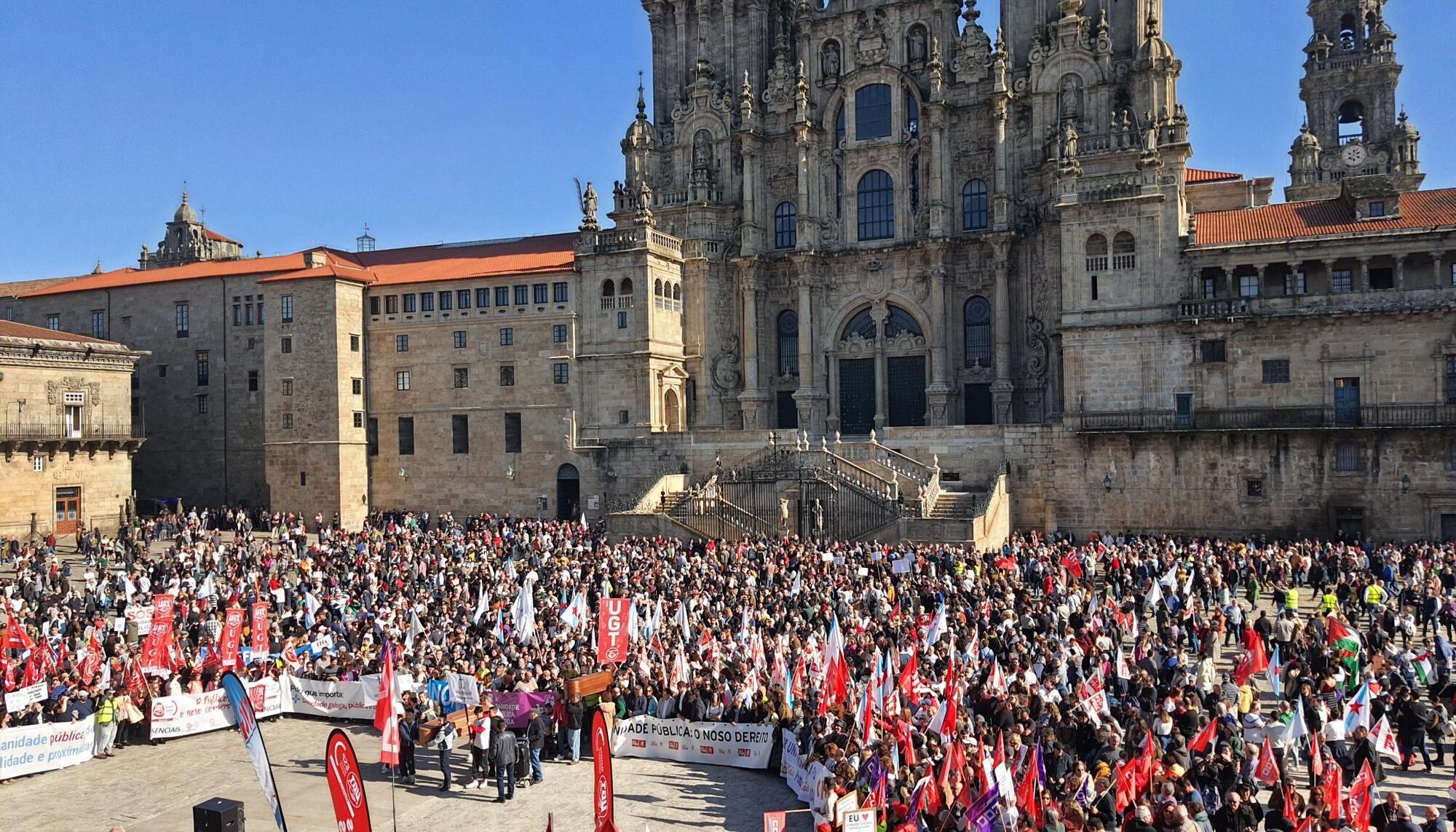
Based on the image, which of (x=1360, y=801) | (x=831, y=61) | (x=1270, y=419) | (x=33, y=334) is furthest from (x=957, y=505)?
(x=33, y=334)

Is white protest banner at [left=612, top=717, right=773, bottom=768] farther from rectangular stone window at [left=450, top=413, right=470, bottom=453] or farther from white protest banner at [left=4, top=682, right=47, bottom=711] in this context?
rectangular stone window at [left=450, top=413, right=470, bottom=453]

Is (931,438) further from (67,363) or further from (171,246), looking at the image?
(171,246)

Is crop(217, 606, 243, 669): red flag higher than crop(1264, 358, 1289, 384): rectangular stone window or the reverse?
the reverse

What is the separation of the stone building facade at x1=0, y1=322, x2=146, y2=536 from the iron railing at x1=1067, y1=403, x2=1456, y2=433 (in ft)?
140

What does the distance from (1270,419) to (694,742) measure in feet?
99.0

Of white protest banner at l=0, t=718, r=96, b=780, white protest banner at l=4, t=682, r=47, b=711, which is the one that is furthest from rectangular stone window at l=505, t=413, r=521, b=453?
white protest banner at l=0, t=718, r=96, b=780

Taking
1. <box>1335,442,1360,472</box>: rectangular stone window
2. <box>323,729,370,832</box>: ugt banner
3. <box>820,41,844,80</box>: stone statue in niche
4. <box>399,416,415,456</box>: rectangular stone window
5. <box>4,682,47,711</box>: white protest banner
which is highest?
<box>820,41,844,80</box>: stone statue in niche

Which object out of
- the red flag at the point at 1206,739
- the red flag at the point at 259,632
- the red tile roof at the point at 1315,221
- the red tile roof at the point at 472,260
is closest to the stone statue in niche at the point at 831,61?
the red tile roof at the point at 472,260

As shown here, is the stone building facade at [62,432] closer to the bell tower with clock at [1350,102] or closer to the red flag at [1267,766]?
the red flag at [1267,766]

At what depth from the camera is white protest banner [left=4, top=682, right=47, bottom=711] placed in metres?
21.0

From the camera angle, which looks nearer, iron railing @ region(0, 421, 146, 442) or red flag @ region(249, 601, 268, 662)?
red flag @ region(249, 601, 268, 662)

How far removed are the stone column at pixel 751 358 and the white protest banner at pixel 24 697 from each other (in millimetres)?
35574

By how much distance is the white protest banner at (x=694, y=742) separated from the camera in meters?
19.7

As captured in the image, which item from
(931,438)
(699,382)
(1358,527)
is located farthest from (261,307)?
(1358,527)
